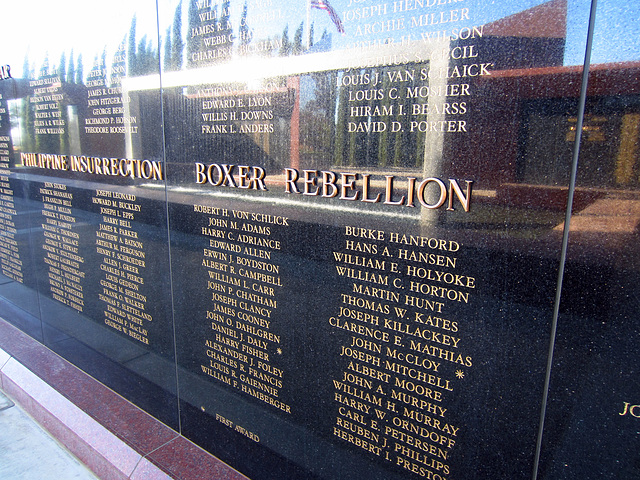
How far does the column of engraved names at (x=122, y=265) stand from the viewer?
10.9 ft

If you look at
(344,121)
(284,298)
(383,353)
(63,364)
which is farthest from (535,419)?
(63,364)

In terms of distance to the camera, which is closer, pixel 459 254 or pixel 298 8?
pixel 459 254

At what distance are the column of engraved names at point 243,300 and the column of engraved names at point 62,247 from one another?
1731 mm

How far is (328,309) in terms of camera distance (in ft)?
7.51

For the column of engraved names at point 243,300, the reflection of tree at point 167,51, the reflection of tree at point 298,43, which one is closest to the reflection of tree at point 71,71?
the reflection of tree at point 167,51

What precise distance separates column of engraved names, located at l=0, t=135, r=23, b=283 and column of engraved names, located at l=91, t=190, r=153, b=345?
1.75m

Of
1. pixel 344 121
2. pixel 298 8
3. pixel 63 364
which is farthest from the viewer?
pixel 63 364

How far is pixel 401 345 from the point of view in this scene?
2.03m

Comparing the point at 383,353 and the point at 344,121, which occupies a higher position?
the point at 344,121

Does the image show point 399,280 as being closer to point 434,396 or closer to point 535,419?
point 434,396

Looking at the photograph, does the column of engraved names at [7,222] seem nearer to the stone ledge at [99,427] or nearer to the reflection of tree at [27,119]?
the reflection of tree at [27,119]

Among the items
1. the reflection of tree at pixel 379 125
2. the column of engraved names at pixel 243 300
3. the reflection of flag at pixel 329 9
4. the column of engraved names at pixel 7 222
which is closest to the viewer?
the reflection of tree at pixel 379 125

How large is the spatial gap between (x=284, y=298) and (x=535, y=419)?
136 centimetres

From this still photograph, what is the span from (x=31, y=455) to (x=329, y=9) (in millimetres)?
3867
